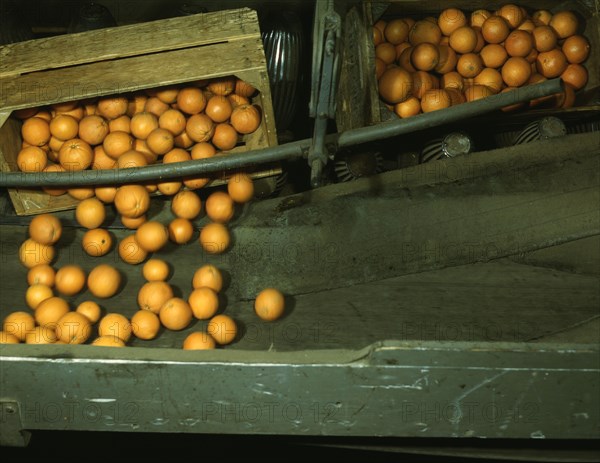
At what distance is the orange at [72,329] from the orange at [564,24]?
258 centimetres

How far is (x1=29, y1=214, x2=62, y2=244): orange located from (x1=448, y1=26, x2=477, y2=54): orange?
2012 mm

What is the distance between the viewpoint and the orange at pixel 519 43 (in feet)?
10.1

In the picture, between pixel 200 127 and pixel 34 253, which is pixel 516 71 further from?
pixel 34 253

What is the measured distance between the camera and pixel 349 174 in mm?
3062

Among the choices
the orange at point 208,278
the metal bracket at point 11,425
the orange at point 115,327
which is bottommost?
the metal bracket at point 11,425

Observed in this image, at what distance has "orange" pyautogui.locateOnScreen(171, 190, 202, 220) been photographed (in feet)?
8.93

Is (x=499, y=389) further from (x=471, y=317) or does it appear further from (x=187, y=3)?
(x=187, y=3)

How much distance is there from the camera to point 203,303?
98.3 inches

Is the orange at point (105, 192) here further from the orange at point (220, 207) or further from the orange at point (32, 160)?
the orange at point (220, 207)

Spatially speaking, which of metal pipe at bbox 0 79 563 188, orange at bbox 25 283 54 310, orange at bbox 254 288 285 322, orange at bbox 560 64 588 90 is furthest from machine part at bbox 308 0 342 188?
orange at bbox 560 64 588 90

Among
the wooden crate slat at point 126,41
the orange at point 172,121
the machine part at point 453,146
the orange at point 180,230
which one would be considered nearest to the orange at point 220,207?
the orange at point 180,230

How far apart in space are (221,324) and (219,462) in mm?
861

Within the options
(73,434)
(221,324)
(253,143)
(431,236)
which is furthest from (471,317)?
(73,434)

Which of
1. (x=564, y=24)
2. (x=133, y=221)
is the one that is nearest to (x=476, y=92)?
(x=564, y=24)
